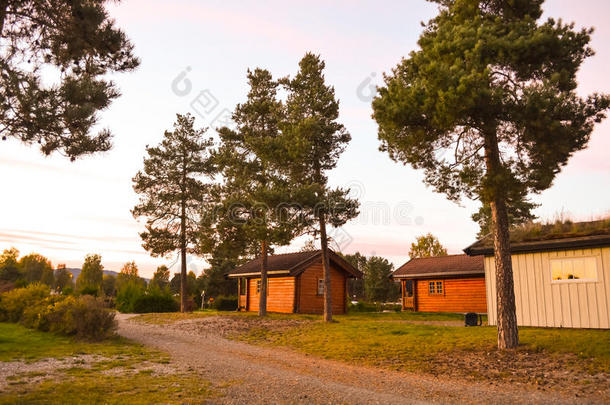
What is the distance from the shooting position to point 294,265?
27.6m

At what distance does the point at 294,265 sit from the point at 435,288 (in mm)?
10587

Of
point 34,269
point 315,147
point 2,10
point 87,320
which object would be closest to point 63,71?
point 2,10

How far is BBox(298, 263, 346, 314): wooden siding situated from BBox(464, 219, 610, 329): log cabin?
14.2m

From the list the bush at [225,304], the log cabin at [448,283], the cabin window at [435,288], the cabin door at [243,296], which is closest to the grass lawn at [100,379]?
the cabin door at [243,296]

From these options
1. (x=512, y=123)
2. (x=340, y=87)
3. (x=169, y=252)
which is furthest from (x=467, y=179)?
(x=169, y=252)

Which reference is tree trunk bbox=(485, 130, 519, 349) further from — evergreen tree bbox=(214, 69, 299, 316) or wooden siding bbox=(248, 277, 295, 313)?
wooden siding bbox=(248, 277, 295, 313)

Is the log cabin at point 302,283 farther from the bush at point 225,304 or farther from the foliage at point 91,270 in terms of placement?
the foliage at point 91,270

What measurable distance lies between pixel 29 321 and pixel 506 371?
18.4 m

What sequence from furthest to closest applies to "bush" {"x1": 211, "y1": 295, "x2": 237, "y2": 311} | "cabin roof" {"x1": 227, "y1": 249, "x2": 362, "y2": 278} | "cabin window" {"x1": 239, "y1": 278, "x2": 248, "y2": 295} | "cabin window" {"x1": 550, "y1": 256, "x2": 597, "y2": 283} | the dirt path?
"bush" {"x1": 211, "y1": 295, "x2": 237, "y2": 311}
"cabin window" {"x1": 239, "y1": 278, "x2": 248, "y2": 295}
"cabin roof" {"x1": 227, "y1": 249, "x2": 362, "y2": 278}
"cabin window" {"x1": 550, "y1": 256, "x2": 597, "y2": 283}
the dirt path

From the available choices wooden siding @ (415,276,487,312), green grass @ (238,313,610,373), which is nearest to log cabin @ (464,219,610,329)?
green grass @ (238,313,610,373)

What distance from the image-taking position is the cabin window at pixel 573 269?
43.6 ft

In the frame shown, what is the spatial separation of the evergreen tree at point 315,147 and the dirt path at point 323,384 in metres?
8.52

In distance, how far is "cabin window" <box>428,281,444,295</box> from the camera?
28084 mm

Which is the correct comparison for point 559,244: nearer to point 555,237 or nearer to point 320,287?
point 555,237
